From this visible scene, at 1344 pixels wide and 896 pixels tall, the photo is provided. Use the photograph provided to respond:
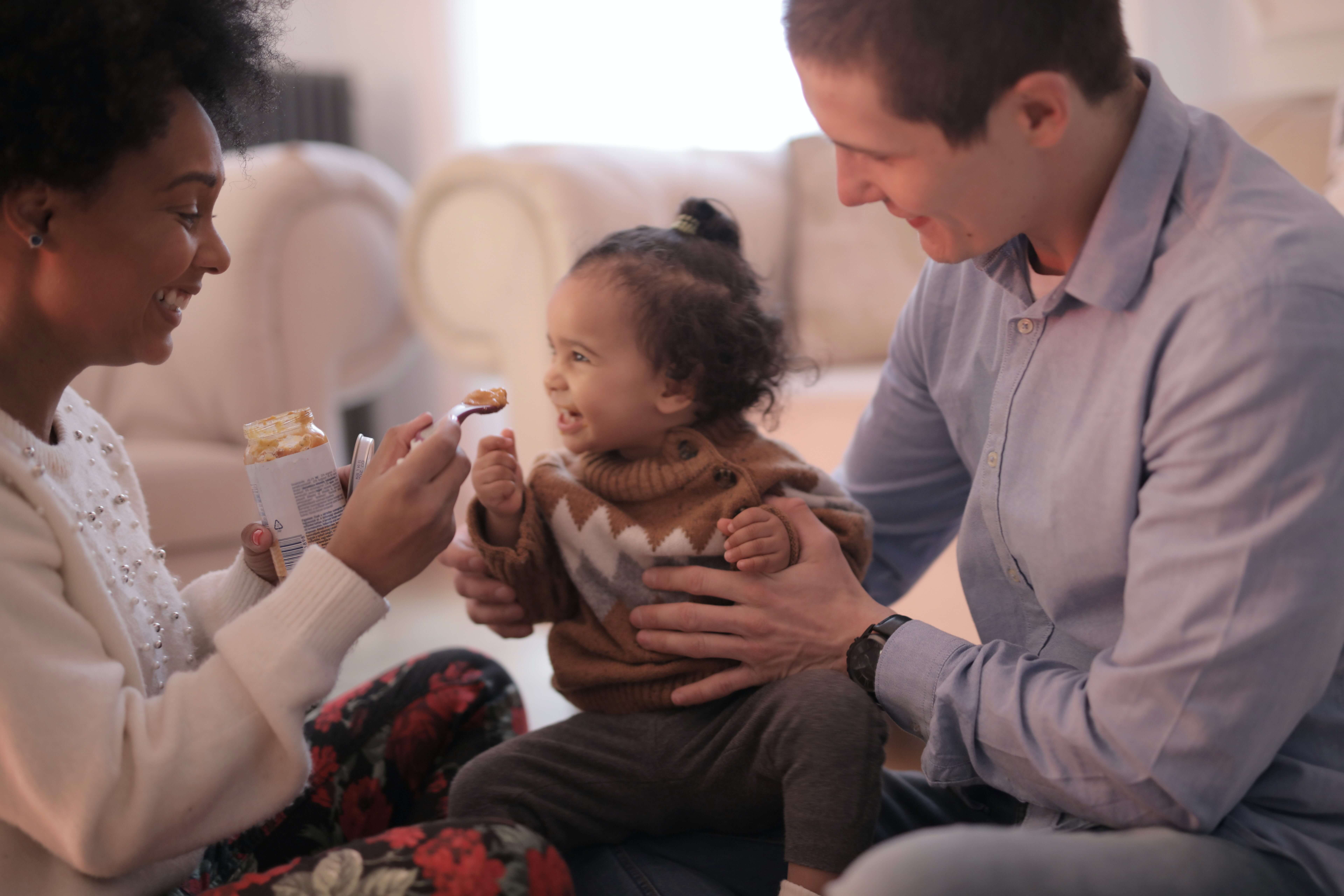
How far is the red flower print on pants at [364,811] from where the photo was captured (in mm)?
1047

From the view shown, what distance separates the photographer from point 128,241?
0.80m

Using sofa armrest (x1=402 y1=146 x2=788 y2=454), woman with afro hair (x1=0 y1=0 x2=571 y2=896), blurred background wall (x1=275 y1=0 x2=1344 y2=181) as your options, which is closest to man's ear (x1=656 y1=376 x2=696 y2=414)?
woman with afro hair (x1=0 y1=0 x2=571 y2=896)

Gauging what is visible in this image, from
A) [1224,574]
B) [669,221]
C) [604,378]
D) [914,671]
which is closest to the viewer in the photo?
[1224,574]

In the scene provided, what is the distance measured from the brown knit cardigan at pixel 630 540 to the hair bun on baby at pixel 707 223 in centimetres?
24

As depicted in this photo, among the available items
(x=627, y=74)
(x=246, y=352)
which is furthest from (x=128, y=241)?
(x=627, y=74)

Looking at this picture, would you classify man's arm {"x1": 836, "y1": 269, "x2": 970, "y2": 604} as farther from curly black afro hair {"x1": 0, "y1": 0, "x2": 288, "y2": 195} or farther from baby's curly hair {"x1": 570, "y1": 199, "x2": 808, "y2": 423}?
curly black afro hair {"x1": 0, "y1": 0, "x2": 288, "y2": 195}

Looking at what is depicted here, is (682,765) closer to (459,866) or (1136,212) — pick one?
(459,866)

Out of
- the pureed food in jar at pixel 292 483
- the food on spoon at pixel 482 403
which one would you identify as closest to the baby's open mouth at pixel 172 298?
the pureed food in jar at pixel 292 483

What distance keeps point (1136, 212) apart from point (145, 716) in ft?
2.54

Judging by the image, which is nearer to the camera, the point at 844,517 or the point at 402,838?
the point at 402,838

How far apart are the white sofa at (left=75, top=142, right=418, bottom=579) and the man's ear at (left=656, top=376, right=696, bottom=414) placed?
108 centimetres

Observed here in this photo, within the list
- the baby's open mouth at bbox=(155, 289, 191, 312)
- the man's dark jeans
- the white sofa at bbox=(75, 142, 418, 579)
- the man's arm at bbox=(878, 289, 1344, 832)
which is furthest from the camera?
the white sofa at bbox=(75, 142, 418, 579)

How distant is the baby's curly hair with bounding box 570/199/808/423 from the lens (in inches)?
43.3

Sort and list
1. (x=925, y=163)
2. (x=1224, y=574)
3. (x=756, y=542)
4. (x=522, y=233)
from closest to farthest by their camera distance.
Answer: (x=1224, y=574) → (x=925, y=163) → (x=756, y=542) → (x=522, y=233)
